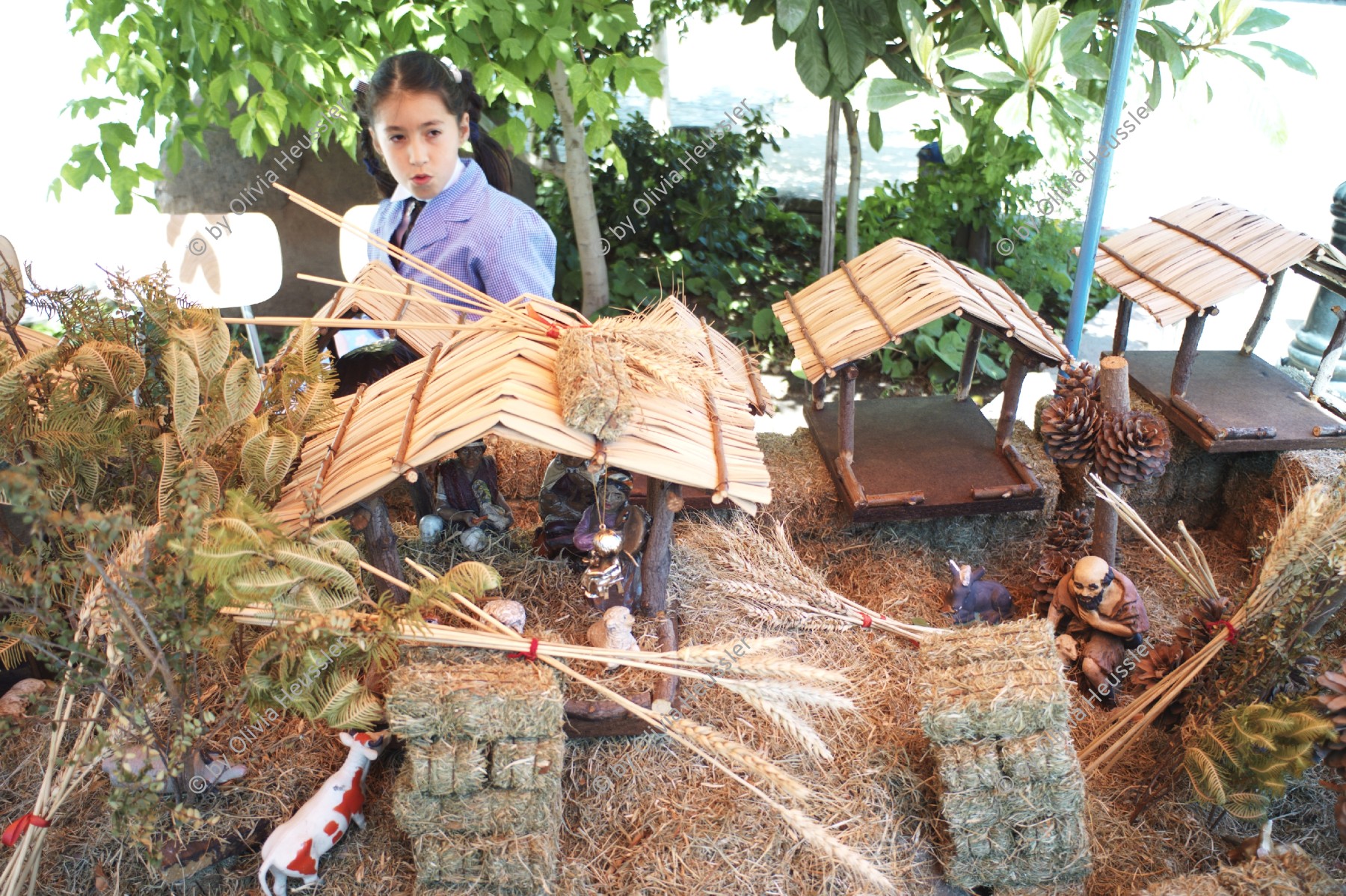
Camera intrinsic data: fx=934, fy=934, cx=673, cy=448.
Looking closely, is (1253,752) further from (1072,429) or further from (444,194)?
(444,194)

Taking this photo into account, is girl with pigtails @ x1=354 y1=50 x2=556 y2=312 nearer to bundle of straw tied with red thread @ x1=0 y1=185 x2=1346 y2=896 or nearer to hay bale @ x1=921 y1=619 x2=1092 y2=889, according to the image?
bundle of straw tied with red thread @ x1=0 y1=185 x2=1346 y2=896

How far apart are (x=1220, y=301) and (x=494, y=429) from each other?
2608 millimetres

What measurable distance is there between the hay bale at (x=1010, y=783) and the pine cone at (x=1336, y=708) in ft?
1.78

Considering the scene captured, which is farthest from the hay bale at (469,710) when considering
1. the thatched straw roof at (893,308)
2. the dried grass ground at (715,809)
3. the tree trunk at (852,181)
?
the tree trunk at (852,181)

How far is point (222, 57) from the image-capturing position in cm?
365

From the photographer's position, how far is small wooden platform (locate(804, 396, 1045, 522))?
332cm

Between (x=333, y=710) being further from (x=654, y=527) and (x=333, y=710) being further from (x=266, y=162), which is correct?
(x=266, y=162)

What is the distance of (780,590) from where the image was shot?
305cm

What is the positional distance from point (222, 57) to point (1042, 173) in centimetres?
495

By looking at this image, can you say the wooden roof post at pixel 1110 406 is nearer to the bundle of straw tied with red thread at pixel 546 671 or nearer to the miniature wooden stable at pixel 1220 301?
the bundle of straw tied with red thread at pixel 546 671

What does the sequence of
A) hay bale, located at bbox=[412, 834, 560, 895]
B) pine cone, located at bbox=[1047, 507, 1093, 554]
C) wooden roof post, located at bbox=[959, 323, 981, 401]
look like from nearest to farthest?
hay bale, located at bbox=[412, 834, 560, 895] < pine cone, located at bbox=[1047, 507, 1093, 554] < wooden roof post, located at bbox=[959, 323, 981, 401]

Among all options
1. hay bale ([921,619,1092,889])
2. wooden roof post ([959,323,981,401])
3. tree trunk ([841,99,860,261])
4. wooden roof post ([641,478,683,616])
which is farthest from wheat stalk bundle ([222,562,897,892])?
tree trunk ([841,99,860,261])

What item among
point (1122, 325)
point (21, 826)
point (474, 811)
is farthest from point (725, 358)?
point (21, 826)

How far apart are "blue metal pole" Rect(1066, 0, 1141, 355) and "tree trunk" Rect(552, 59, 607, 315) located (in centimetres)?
236
